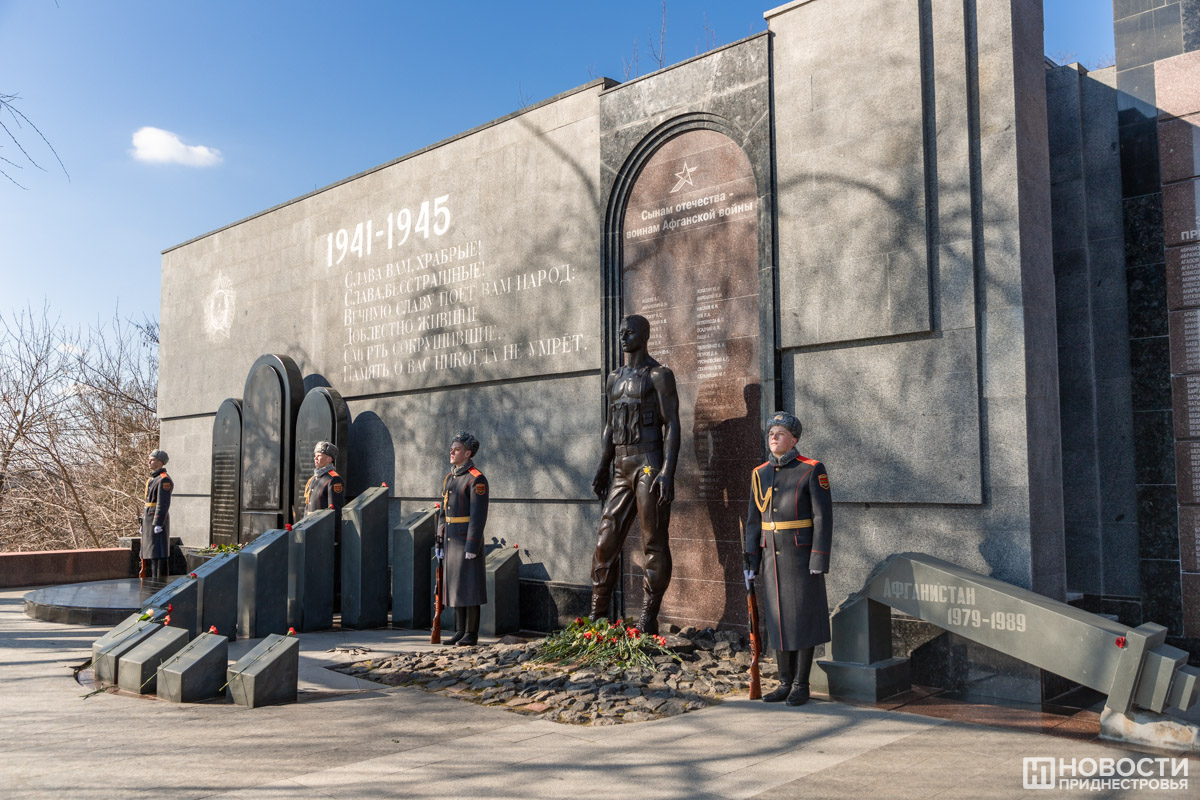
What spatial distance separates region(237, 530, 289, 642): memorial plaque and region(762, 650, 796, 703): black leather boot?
5.26 metres

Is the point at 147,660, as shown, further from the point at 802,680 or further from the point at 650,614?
the point at 802,680

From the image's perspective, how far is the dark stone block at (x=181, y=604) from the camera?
798 cm

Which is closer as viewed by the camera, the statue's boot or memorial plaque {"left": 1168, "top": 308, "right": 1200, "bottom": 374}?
memorial plaque {"left": 1168, "top": 308, "right": 1200, "bottom": 374}

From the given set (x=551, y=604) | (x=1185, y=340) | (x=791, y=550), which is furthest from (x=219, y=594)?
(x=1185, y=340)

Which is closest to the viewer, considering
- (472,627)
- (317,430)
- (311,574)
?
(472,627)

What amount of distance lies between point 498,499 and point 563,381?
1619 mm

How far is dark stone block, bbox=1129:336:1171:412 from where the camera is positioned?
6977 mm

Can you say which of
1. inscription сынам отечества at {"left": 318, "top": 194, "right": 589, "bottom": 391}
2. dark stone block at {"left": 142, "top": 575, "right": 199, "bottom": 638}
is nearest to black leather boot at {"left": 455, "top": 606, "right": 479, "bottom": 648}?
dark stone block at {"left": 142, "top": 575, "right": 199, "bottom": 638}

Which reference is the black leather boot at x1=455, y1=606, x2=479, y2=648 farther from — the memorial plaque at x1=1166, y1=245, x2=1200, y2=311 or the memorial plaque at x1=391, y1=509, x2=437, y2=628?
the memorial plaque at x1=1166, y1=245, x2=1200, y2=311

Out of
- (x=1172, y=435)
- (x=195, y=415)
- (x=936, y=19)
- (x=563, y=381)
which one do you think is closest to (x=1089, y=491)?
(x=1172, y=435)

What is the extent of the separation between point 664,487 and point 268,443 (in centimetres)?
766

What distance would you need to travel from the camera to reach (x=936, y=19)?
709 cm

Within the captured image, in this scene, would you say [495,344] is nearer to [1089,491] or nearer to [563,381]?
[563,381]
